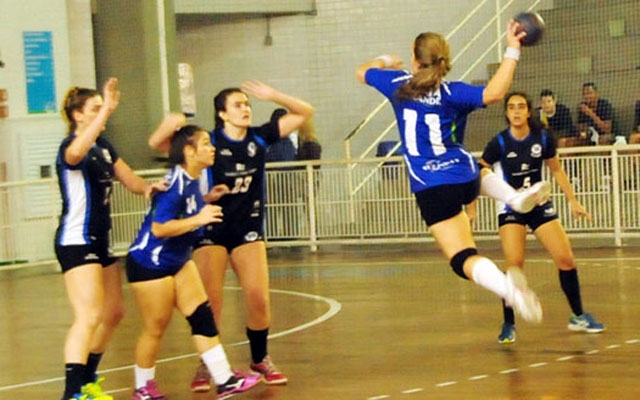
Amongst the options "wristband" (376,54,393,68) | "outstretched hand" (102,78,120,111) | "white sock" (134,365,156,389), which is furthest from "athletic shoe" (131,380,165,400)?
"wristband" (376,54,393,68)

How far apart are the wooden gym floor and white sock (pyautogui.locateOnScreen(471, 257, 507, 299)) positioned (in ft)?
2.18

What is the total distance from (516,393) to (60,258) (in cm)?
294

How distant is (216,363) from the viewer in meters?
8.36

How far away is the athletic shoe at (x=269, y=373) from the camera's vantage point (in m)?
9.09

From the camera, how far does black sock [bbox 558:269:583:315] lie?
35.3 ft

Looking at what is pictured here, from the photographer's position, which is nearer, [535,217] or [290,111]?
[290,111]

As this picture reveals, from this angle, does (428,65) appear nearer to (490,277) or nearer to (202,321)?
(490,277)

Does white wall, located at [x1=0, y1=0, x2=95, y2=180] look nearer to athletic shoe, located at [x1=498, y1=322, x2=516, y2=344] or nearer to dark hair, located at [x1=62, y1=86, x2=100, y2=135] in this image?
athletic shoe, located at [x1=498, y1=322, x2=516, y2=344]

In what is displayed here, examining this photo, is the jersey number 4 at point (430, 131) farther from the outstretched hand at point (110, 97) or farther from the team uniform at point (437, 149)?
the outstretched hand at point (110, 97)

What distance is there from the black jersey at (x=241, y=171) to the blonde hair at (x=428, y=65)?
109 centimetres

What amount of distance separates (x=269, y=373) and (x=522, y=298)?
1980 millimetres

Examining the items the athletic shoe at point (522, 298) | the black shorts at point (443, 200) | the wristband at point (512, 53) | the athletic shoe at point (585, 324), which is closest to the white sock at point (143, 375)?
the black shorts at point (443, 200)

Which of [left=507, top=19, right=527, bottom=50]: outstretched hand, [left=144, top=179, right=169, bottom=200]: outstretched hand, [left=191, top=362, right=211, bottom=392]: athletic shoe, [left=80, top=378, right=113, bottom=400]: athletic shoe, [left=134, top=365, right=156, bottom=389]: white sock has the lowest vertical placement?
[left=191, top=362, right=211, bottom=392]: athletic shoe

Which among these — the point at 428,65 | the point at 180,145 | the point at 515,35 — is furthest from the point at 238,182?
the point at 515,35
